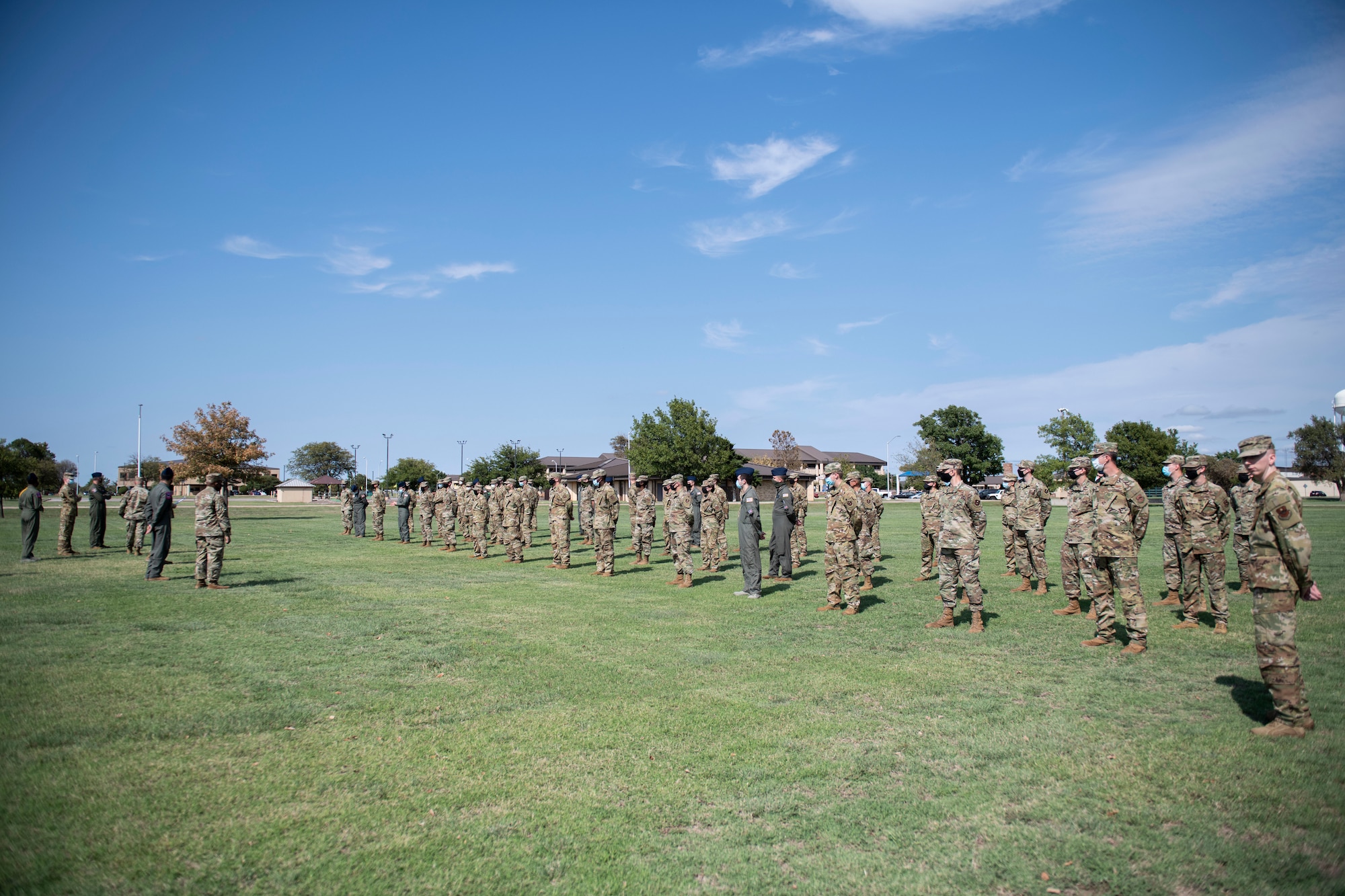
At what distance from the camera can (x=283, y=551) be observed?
2158 cm

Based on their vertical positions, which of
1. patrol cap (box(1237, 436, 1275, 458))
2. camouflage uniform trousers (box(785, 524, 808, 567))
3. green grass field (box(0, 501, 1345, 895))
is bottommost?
green grass field (box(0, 501, 1345, 895))

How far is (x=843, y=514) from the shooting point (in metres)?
11.4

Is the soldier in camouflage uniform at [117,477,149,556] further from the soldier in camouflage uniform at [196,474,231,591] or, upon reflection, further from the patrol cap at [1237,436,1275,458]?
the patrol cap at [1237,436,1275,458]

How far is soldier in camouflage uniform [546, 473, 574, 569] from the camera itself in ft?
55.3

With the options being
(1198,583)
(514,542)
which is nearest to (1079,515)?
(1198,583)

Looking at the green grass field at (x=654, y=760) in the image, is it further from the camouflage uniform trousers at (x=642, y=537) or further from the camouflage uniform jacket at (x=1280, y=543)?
the camouflage uniform trousers at (x=642, y=537)

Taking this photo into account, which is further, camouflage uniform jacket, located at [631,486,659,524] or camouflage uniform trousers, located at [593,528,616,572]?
camouflage uniform jacket, located at [631,486,659,524]

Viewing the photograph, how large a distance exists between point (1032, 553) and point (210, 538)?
50.2 ft

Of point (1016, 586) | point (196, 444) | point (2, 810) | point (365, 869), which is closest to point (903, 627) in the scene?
point (1016, 586)

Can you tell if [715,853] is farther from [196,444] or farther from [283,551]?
[196,444]

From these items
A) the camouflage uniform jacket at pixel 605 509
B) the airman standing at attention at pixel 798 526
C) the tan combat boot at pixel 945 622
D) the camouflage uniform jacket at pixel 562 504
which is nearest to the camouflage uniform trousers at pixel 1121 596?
the tan combat boot at pixel 945 622

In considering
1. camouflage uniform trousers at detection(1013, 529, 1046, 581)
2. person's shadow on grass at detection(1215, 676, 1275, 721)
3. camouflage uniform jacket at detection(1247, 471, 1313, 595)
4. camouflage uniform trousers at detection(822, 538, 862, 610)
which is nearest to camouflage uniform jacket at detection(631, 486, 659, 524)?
camouflage uniform trousers at detection(822, 538, 862, 610)

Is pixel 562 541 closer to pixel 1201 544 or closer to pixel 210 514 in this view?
pixel 210 514

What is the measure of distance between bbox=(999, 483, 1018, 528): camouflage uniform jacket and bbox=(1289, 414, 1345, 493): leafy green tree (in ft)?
279
